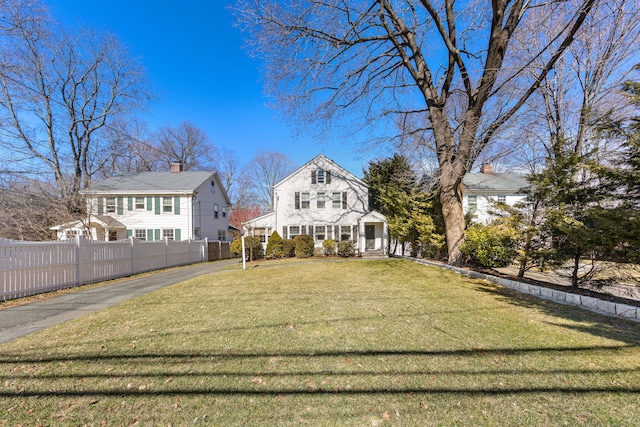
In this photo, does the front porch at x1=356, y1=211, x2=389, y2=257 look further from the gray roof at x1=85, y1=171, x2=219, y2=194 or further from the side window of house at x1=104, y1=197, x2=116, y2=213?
the side window of house at x1=104, y1=197, x2=116, y2=213

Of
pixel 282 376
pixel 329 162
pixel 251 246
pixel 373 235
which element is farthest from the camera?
pixel 329 162

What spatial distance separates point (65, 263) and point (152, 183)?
46.4ft

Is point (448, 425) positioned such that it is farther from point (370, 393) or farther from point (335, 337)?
point (335, 337)

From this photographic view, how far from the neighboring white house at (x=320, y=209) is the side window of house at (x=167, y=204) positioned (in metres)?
5.71

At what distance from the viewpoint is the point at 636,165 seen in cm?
515

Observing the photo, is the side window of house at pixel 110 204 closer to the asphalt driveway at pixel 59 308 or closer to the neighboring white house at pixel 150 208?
the neighboring white house at pixel 150 208

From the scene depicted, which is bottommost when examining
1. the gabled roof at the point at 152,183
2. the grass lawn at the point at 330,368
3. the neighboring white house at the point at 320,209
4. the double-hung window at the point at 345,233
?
the grass lawn at the point at 330,368

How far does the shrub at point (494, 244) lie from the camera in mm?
8070

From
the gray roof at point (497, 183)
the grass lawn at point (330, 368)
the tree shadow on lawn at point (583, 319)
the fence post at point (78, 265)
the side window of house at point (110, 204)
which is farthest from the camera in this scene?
the gray roof at point (497, 183)

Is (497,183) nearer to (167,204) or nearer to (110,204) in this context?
(167,204)

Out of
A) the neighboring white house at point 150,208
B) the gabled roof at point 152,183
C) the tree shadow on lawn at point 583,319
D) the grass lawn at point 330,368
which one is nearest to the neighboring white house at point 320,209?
the neighboring white house at point 150,208

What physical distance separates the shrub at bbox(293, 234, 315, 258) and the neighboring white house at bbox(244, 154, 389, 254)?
5.39 feet

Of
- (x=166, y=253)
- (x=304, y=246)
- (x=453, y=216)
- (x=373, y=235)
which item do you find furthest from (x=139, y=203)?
(x=453, y=216)

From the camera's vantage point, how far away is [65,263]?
829 cm
